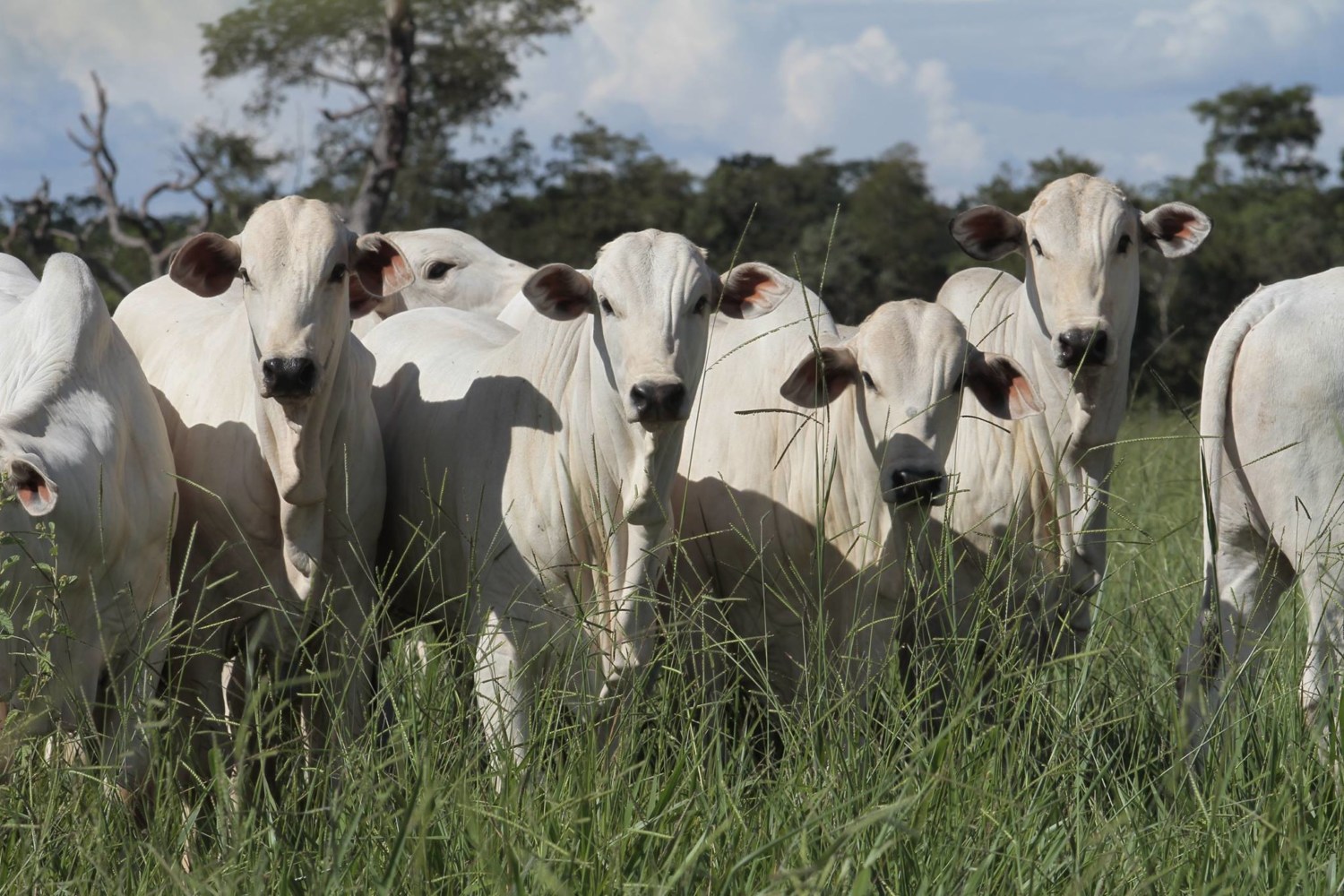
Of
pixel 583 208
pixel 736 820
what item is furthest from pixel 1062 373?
pixel 583 208

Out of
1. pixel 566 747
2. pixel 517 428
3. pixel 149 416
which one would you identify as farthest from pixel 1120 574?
pixel 149 416

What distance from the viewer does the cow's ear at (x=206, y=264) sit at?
4598 millimetres

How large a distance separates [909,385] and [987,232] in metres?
0.92

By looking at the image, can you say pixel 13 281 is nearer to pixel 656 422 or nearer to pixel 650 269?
pixel 650 269

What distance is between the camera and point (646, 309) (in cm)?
432

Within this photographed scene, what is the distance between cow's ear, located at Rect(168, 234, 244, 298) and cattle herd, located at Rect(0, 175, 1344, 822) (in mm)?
11

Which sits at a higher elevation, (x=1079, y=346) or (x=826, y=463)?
(x=1079, y=346)

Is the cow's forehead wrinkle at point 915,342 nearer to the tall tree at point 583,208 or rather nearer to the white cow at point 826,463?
the white cow at point 826,463

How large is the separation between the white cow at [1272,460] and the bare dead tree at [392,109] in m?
15.2

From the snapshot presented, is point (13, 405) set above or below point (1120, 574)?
above

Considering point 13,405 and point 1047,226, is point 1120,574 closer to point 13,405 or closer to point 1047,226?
point 1047,226

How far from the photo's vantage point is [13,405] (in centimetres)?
400

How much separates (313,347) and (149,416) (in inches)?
21.0

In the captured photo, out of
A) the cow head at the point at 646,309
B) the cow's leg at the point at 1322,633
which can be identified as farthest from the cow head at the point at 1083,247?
the cow head at the point at 646,309
